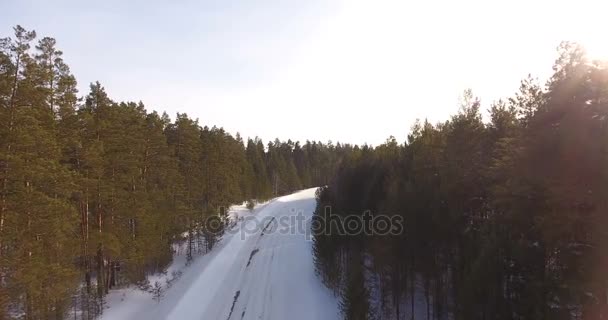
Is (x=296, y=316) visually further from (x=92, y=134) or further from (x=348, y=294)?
(x=92, y=134)

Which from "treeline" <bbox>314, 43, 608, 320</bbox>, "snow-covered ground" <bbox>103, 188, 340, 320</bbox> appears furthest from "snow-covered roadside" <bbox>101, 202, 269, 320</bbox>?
"treeline" <bbox>314, 43, 608, 320</bbox>

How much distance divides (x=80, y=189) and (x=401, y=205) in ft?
58.6

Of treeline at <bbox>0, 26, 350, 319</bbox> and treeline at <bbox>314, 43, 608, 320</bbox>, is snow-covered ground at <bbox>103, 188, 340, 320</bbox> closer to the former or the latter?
treeline at <bbox>0, 26, 350, 319</bbox>

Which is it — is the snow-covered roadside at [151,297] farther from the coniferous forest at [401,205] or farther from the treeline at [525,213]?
the treeline at [525,213]

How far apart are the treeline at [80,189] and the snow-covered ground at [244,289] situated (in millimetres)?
2457

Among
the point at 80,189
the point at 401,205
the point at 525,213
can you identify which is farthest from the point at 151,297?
the point at 525,213

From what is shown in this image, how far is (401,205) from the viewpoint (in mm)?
24688

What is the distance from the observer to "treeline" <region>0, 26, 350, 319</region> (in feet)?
53.9

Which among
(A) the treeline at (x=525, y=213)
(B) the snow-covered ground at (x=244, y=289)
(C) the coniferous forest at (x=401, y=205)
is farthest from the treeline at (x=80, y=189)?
(A) the treeline at (x=525, y=213)

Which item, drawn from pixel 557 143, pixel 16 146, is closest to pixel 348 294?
pixel 557 143

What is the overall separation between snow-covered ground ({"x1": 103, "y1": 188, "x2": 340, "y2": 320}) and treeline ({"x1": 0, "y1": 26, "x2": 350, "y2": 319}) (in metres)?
2.46

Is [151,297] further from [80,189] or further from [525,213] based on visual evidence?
[525,213]

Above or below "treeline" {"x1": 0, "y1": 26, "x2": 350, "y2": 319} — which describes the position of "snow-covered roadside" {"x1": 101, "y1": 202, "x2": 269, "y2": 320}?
below

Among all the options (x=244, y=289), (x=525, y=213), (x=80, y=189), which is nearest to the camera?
(x=525, y=213)
